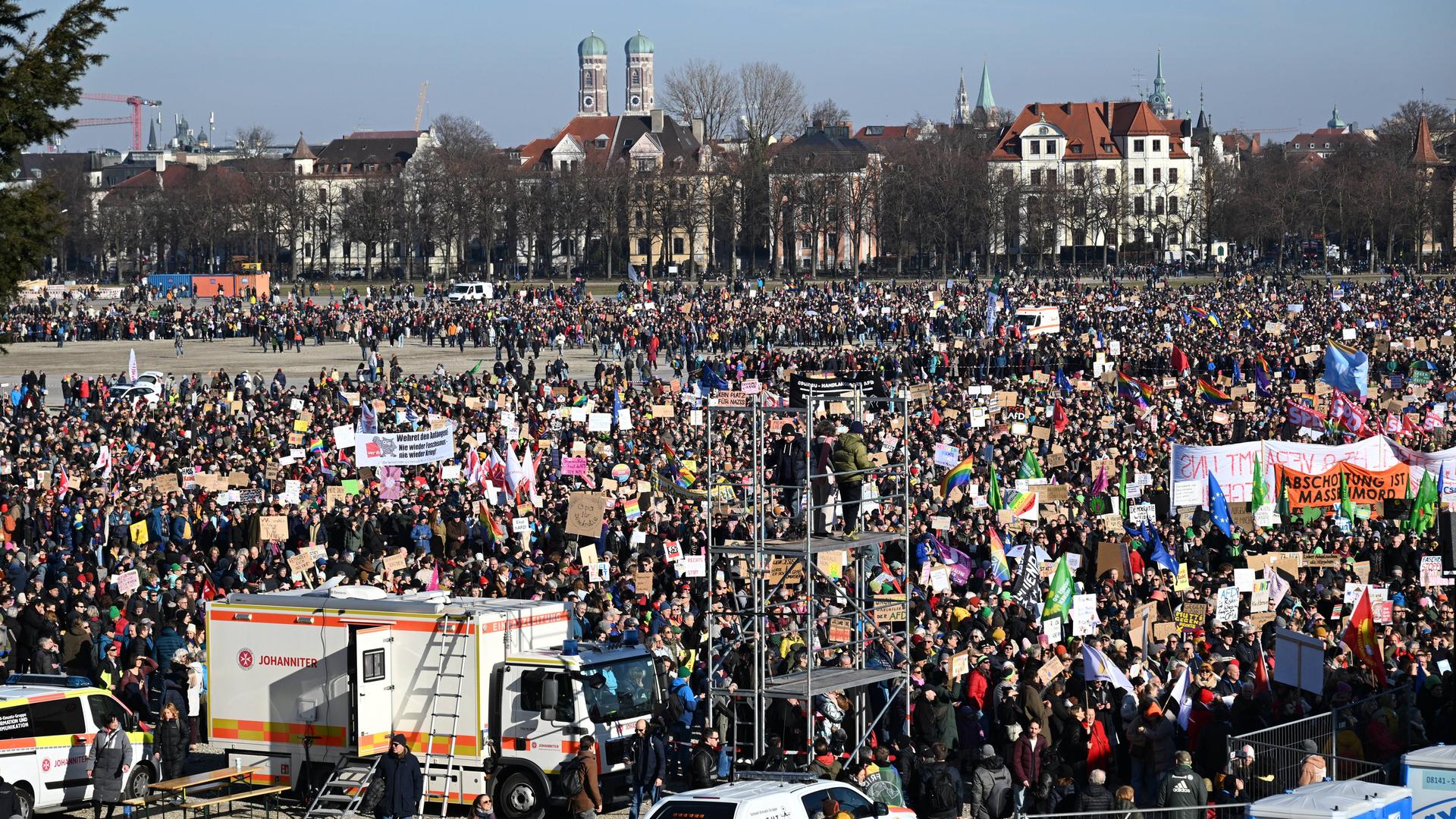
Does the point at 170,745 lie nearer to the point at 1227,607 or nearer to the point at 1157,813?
the point at 1157,813

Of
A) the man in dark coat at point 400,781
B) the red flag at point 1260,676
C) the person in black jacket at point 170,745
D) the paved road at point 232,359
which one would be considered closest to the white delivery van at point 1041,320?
the paved road at point 232,359

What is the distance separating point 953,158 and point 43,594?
96.2 meters

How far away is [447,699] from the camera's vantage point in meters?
13.6

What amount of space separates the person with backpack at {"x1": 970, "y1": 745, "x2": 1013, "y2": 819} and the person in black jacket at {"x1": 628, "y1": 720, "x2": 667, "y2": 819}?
2.10m

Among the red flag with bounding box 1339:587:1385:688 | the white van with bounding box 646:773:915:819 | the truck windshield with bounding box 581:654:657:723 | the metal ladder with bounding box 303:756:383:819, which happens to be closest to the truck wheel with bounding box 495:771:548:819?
the truck windshield with bounding box 581:654:657:723

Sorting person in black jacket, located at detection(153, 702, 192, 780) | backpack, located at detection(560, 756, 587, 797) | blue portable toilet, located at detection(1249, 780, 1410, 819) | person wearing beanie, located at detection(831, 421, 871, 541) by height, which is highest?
person wearing beanie, located at detection(831, 421, 871, 541)

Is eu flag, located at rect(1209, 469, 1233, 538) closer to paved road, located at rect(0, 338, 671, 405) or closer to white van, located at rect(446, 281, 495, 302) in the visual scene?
paved road, located at rect(0, 338, 671, 405)

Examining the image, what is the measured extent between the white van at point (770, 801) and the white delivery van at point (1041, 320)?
4262cm

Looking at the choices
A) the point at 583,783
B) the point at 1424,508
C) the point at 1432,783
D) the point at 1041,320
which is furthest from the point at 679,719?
the point at 1041,320

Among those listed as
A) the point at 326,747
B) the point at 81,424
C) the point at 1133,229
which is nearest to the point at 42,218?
the point at 326,747

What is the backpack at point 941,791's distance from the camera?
12375 mm

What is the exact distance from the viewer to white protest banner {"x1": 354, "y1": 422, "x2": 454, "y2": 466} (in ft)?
86.1

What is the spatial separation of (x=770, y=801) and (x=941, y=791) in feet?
7.03

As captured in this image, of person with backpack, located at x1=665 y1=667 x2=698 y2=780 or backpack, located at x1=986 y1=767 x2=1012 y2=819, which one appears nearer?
backpack, located at x1=986 y1=767 x2=1012 y2=819
